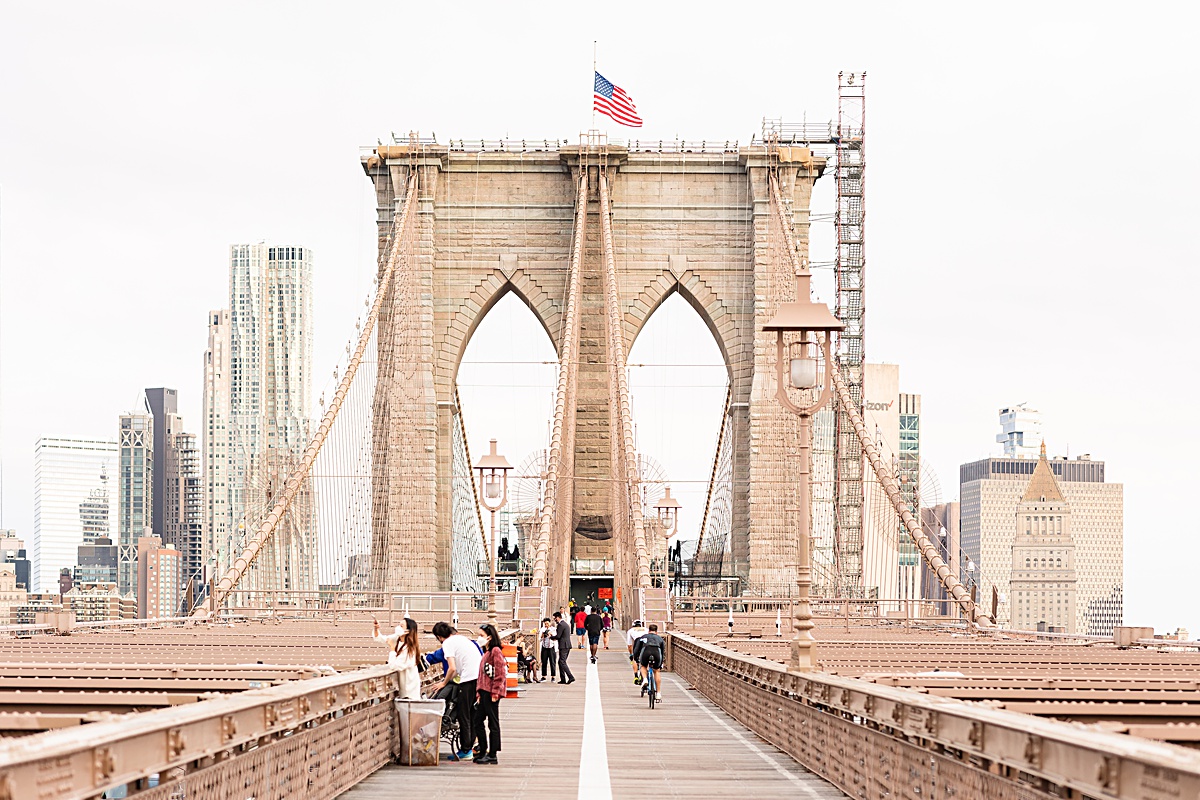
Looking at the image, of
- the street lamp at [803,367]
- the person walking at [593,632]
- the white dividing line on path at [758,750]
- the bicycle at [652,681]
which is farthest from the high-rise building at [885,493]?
the street lamp at [803,367]

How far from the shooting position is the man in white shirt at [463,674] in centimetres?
1384

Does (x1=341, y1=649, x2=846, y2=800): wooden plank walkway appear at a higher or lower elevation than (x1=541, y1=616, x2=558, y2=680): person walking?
higher

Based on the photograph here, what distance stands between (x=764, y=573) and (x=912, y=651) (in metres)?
33.9

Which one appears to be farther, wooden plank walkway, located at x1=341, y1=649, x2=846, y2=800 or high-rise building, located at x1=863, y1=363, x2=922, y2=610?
high-rise building, located at x1=863, y1=363, x2=922, y2=610

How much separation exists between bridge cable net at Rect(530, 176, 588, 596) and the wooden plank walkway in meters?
24.3

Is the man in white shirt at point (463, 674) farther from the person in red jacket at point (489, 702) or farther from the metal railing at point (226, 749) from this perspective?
the metal railing at point (226, 749)

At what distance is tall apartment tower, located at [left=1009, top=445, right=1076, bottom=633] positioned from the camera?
545 feet

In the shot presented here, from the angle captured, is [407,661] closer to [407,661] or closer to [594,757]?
[407,661]

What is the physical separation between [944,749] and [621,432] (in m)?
44.1

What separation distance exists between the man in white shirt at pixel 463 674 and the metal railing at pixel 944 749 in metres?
2.66

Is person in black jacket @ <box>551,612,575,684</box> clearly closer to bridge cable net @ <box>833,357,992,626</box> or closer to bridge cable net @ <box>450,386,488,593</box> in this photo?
bridge cable net @ <box>833,357,992,626</box>

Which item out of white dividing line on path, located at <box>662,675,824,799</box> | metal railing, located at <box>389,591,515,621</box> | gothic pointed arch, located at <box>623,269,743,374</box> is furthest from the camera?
gothic pointed arch, located at <box>623,269,743,374</box>

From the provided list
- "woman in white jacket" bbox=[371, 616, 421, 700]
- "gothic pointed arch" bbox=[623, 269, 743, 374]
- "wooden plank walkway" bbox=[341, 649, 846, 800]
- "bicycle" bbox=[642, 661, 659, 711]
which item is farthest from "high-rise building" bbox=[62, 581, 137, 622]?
"woman in white jacket" bbox=[371, 616, 421, 700]

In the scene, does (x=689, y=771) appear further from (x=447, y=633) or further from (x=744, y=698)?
(x=744, y=698)
